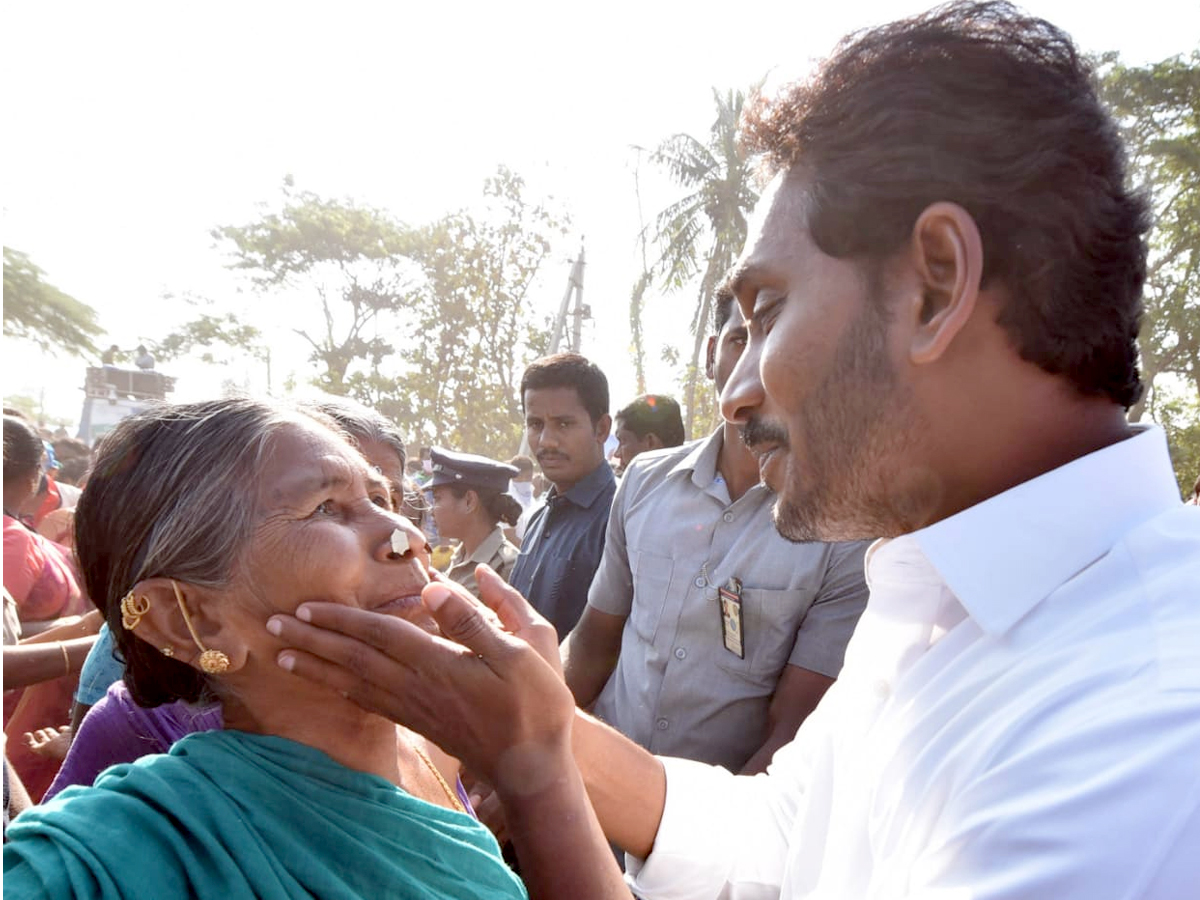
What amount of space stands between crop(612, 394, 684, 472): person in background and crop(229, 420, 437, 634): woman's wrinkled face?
3943 mm

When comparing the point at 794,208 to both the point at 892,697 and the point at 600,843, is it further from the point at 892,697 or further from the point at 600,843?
the point at 600,843

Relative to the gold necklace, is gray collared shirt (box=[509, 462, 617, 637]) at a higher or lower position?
lower

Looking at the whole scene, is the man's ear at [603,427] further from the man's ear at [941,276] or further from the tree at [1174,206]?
the tree at [1174,206]

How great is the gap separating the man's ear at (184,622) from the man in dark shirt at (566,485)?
8.60ft

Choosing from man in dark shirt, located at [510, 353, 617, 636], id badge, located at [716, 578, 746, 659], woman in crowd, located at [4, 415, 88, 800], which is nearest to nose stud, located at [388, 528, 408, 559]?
id badge, located at [716, 578, 746, 659]

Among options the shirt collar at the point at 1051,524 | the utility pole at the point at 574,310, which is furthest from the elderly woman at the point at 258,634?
the utility pole at the point at 574,310

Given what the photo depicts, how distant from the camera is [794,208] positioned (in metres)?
1.65

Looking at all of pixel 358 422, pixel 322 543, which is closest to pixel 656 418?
pixel 358 422

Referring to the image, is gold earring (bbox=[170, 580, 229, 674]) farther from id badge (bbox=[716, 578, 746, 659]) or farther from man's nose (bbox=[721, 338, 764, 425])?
id badge (bbox=[716, 578, 746, 659])

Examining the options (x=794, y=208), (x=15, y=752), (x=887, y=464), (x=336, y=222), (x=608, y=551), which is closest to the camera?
(x=887, y=464)

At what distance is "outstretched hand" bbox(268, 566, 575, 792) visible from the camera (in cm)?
149

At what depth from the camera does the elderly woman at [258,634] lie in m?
1.54

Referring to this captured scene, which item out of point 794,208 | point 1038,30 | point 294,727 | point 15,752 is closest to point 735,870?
→ point 294,727

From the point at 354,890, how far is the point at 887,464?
1172mm
